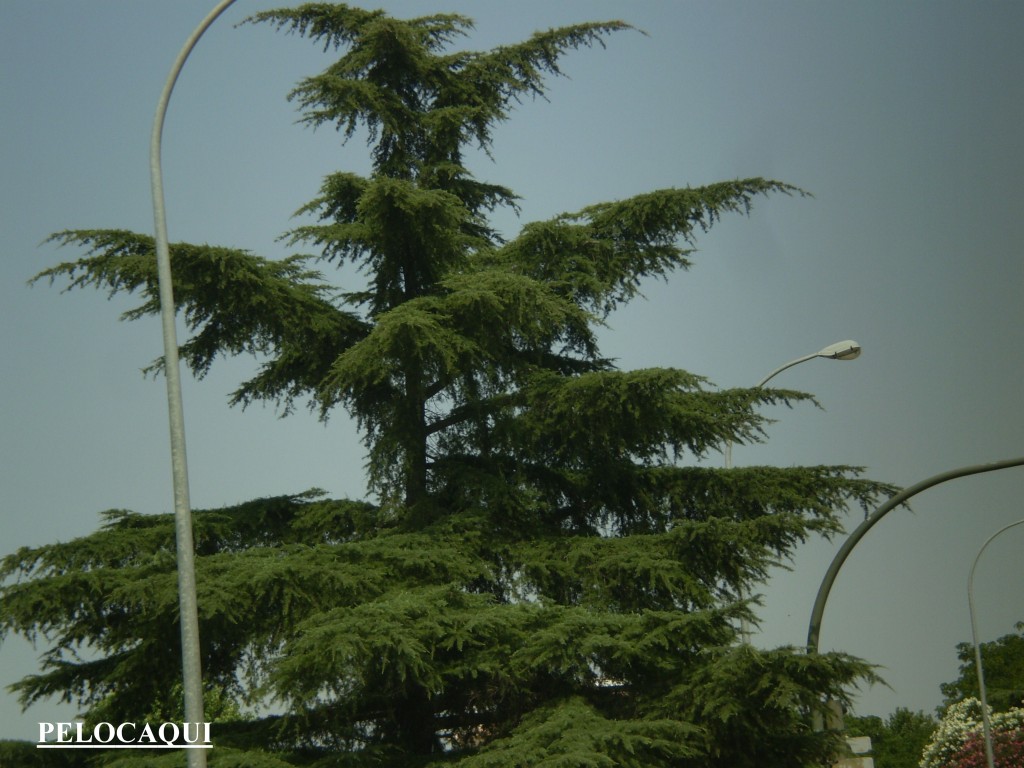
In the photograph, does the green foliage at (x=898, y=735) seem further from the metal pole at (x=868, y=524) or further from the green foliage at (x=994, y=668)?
the metal pole at (x=868, y=524)

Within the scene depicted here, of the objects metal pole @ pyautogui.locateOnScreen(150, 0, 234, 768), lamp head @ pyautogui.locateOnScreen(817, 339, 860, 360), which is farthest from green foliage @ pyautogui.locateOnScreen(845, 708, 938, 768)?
metal pole @ pyautogui.locateOnScreen(150, 0, 234, 768)

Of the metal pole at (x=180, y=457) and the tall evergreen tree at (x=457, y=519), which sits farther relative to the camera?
the tall evergreen tree at (x=457, y=519)

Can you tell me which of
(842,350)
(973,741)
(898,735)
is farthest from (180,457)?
(898,735)

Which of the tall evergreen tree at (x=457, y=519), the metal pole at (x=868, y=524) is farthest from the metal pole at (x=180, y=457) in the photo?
the metal pole at (x=868, y=524)

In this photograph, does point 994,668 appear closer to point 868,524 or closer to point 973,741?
point 973,741

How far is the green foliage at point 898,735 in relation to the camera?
6950cm

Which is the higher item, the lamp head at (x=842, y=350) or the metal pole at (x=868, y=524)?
the lamp head at (x=842, y=350)

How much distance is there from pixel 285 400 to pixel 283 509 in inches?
73.3

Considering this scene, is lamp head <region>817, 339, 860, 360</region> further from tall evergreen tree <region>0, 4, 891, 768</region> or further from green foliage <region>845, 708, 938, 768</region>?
green foliage <region>845, 708, 938, 768</region>

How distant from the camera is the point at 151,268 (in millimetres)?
14352

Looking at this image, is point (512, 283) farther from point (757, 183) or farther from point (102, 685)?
point (102, 685)

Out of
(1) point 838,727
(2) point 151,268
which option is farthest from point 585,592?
(2) point 151,268

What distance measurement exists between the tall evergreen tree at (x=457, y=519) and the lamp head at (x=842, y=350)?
6.38 feet

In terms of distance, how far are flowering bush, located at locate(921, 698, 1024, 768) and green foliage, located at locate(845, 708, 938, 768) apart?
417 inches
